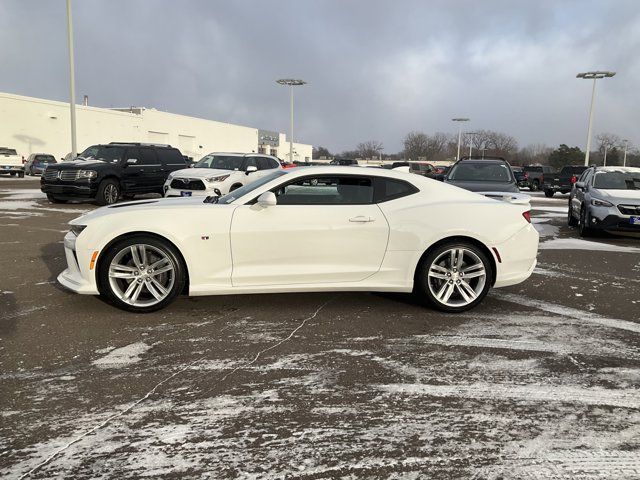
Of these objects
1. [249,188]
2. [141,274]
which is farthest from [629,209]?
[141,274]

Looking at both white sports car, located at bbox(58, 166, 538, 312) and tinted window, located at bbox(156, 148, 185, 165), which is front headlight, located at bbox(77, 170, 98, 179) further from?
white sports car, located at bbox(58, 166, 538, 312)

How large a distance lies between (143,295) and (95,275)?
→ 0.52m

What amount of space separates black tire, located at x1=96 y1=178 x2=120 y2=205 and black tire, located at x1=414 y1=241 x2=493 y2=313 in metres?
11.8

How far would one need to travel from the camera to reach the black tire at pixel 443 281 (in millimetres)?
5219

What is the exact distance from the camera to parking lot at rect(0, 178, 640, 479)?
2654 mm

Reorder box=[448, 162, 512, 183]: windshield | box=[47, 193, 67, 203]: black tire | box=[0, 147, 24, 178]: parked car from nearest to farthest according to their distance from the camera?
box=[448, 162, 512, 183]: windshield, box=[47, 193, 67, 203]: black tire, box=[0, 147, 24, 178]: parked car

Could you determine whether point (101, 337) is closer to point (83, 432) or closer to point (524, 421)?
point (83, 432)

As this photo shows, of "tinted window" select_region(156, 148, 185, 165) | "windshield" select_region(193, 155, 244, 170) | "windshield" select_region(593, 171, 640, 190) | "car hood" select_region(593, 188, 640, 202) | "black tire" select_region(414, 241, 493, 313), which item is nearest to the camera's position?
"black tire" select_region(414, 241, 493, 313)

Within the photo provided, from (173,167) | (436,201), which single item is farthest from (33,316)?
(173,167)

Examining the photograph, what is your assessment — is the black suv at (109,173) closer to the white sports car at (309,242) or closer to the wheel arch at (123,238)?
the white sports car at (309,242)

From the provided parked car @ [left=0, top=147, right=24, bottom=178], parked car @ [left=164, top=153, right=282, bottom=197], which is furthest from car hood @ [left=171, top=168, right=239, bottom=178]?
parked car @ [left=0, top=147, right=24, bottom=178]

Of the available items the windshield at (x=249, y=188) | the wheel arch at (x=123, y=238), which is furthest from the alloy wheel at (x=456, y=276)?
the wheel arch at (x=123, y=238)

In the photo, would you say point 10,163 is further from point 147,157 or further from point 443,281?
point 443,281

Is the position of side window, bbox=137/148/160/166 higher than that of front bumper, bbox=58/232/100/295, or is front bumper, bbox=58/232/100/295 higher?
side window, bbox=137/148/160/166
